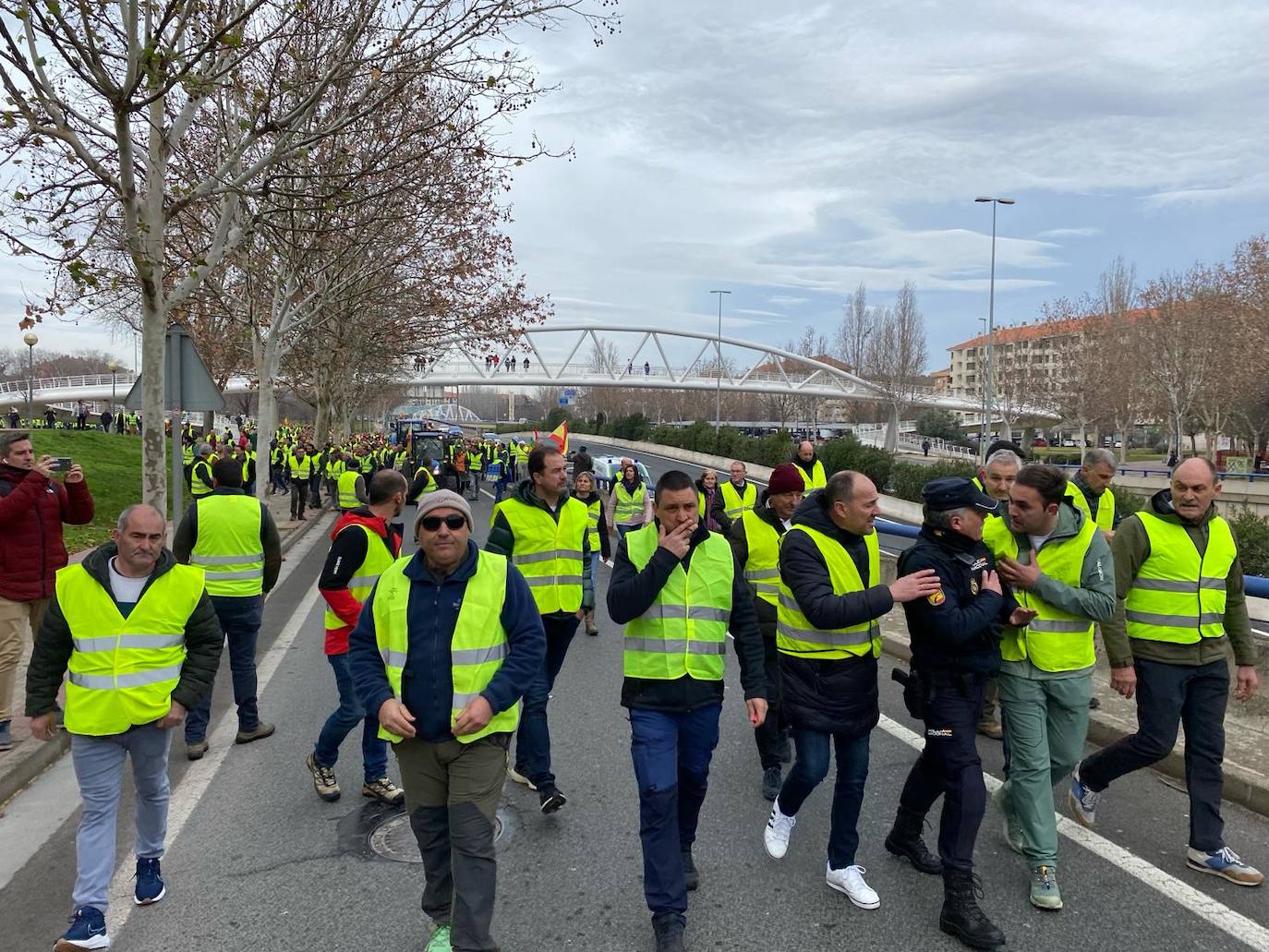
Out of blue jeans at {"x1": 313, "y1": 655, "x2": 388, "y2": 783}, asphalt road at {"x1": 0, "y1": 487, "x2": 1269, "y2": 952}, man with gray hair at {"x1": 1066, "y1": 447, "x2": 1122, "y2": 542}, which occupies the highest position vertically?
man with gray hair at {"x1": 1066, "y1": 447, "x2": 1122, "y2": 542}

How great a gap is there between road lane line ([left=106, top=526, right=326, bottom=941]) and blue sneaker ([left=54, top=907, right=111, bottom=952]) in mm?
108

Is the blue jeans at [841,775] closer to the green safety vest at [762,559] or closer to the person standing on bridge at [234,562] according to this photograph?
the green safety vest at [762,559]

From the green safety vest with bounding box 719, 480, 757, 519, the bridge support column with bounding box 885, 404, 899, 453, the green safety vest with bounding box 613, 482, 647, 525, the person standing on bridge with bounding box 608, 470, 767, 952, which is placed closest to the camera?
the person standing on bridge with bounding box 608, 470, 767, 952

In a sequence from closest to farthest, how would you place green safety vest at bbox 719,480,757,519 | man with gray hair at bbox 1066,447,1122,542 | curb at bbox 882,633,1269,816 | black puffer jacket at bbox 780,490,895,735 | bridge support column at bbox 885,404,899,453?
1. black puffer jacket at bbox 780,490,895,735
2. curb at bbox 882,633,1269,816
3. man with gray hair at bbox 1066,447,1122,542
4. green safety vest at bbox 719,480,757,519
5. bridge support column at bbox 885,404,899,453

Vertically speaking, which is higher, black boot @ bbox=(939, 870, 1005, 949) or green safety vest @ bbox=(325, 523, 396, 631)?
green safety vest @ bbox=(325, 523, 396, 631)

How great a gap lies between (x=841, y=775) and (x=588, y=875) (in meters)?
1.21

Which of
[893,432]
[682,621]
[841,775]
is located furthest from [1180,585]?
[893,432]

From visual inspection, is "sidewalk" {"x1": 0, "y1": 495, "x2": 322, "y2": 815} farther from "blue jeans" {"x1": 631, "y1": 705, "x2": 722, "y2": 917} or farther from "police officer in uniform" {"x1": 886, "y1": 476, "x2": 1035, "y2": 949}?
"police officer in uniform" {"x1": 886, "y1": 476, "x2": 1035, "y2": 949}

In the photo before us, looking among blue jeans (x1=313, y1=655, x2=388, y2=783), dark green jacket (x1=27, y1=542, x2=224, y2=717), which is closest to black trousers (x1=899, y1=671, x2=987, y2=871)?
blue jeans (x1=313, y1=655, x2=388, y2=783)

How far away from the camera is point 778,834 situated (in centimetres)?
399

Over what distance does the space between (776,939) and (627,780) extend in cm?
165

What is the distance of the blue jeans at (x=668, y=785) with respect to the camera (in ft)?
10.8

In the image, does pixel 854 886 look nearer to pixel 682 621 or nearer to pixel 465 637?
pixel 682 621

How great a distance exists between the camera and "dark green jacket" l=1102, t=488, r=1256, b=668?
13.2 ft
